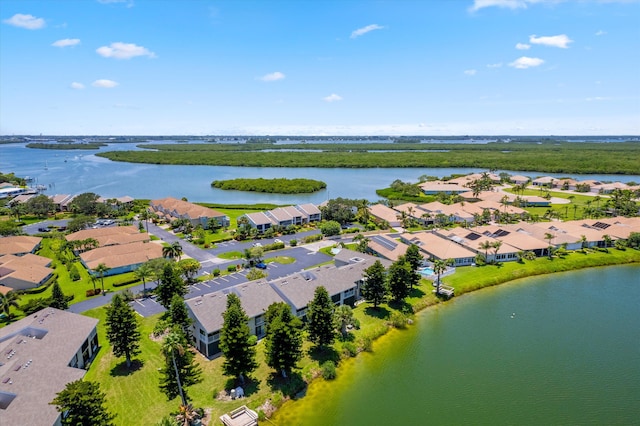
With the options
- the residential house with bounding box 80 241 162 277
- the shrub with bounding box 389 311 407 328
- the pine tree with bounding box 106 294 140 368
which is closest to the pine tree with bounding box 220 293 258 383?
the pine tree with bounding box 106 294 140 368

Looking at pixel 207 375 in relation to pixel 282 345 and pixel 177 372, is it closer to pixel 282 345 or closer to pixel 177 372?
pixel 177 372

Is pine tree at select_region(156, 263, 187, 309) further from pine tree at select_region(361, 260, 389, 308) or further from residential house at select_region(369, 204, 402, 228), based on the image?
residential house at select_region(369, 204, 402, 228)

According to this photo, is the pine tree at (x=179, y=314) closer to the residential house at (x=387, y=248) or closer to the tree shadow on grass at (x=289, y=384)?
the tree shadow on grass at (x=289, y=384)

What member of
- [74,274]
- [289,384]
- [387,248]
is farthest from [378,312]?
[74,274]

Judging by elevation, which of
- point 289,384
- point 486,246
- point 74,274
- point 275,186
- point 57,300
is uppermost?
point 275,186

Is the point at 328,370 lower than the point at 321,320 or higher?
lower

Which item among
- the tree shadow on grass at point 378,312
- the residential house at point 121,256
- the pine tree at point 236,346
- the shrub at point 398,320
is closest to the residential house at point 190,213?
the residential house at point 121,256
